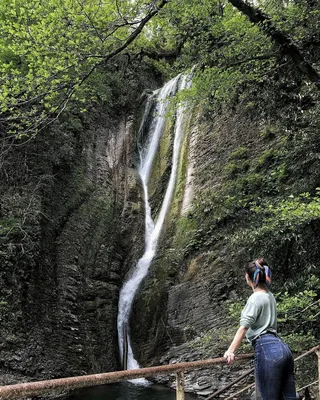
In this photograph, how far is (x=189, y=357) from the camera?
916 cm

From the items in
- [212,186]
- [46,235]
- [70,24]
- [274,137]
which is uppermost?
[70,24]

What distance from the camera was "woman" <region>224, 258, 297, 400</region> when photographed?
95.3 inches

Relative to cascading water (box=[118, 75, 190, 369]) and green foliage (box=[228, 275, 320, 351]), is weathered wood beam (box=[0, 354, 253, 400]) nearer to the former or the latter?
green foliage (box=[228, 275, 320, 351])

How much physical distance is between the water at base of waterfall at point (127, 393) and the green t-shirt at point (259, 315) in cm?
651

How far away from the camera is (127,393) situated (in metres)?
8.53

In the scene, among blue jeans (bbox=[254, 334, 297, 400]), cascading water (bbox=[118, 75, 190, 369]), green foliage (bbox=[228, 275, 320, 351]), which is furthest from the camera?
cascading water (bbox=[118, 75, 190, 369])

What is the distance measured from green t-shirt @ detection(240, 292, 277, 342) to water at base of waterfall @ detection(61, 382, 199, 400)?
6.51 m

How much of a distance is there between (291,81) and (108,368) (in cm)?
884

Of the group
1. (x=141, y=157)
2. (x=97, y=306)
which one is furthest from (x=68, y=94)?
(x=141, y=157)

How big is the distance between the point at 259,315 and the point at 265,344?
20cm

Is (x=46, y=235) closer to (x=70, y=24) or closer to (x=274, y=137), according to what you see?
(x=70, y=24)

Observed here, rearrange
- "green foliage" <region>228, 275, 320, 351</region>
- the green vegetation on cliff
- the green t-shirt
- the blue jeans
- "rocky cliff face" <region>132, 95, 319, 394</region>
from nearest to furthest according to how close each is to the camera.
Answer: the blue jeans < the green t-shirt < "green foliage" <region>228, 275, 320, 351</region> < the green vegetation on cliff < "rocky cliff face" <region>132, 95, 319, 394</region>

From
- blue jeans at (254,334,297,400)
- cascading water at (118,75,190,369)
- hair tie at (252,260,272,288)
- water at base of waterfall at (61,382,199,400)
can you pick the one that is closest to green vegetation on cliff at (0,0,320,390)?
cascading water at (118,75,190,369)

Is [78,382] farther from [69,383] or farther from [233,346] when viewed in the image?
[233,346]
